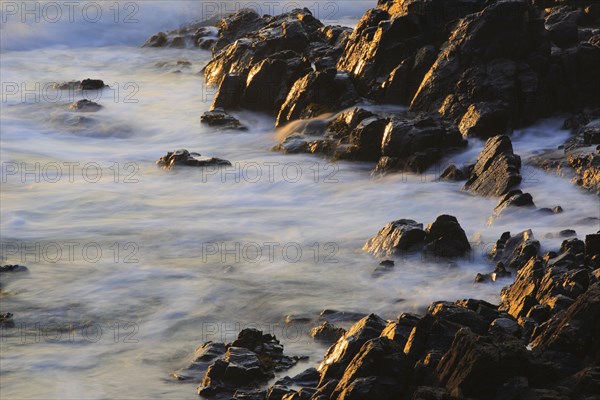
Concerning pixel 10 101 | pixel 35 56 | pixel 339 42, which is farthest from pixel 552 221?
pixel 35 56

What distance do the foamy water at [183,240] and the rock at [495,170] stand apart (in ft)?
0.76

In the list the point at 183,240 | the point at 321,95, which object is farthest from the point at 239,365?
the point at 321,95

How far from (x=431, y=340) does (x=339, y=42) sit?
43.9ft

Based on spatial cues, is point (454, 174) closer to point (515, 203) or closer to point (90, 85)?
point (515, 203)

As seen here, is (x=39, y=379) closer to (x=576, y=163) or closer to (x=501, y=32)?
(x=576, y=163)

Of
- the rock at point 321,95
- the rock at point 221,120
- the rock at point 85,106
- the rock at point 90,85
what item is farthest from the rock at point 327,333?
the rock at point 90,85

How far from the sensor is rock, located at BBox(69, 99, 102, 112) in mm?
20562

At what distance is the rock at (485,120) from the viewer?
49.8 ft

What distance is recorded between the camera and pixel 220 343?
8.82m

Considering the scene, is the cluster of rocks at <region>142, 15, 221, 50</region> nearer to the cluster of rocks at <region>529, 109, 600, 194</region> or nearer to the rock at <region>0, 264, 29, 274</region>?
the cluster of rocks at <region>529, 109, 600, 194</region>

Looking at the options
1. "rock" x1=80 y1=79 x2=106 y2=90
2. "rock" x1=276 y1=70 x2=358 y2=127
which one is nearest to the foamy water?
"rock" x1=276 y1=70 x2=358 y2=127

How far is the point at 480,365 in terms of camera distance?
6.07m

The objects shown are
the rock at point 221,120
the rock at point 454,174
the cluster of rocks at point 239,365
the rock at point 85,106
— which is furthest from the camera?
the rock at point 85,106

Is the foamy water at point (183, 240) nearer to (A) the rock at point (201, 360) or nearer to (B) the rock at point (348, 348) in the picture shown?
(A) the rock at point (201, 360)
